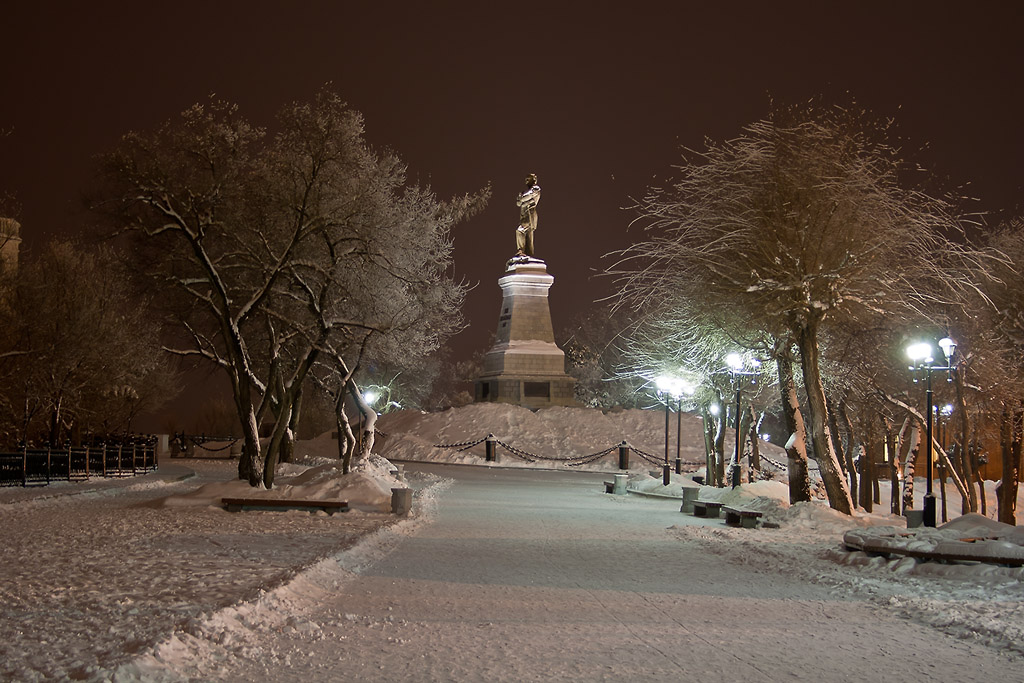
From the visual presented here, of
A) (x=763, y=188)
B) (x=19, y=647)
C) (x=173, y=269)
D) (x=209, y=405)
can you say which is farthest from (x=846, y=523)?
(x=209, y=405)

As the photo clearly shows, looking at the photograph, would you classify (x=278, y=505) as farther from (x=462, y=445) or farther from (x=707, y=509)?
(x=462, y=445)

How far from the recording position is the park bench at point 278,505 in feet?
59.9

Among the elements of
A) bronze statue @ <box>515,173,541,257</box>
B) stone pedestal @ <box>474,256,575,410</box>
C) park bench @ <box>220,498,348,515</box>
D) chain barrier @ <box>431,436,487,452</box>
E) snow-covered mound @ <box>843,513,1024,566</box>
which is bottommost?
park bench @ <box>220,498,348,515</box>

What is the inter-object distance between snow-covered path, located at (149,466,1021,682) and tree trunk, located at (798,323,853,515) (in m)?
7.65

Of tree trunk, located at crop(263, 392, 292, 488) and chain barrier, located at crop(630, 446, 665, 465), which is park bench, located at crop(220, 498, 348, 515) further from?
chain barrier, located at crop(630, 446, 665, 465)

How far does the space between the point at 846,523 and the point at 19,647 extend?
15065 mm

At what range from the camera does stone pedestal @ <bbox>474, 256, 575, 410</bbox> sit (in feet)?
168

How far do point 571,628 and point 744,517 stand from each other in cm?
1128

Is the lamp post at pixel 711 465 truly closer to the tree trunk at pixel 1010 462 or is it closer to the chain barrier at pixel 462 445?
the tree trunk at pixel 1010 462

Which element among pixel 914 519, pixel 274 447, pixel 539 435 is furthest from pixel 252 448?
pixel 539 435

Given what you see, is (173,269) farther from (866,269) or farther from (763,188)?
(866,269)

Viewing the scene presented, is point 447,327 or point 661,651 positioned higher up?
point 447,327

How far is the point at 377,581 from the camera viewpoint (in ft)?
35.6

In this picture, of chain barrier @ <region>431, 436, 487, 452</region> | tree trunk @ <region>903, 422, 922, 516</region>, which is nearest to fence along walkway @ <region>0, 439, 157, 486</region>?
chain barrier @ <region>431, 436, 487, 452</region>
